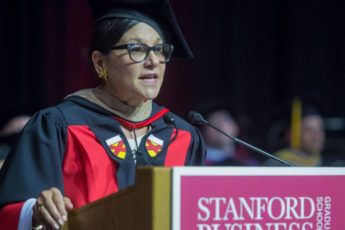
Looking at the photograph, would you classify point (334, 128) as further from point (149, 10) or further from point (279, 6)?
point (149, 10)

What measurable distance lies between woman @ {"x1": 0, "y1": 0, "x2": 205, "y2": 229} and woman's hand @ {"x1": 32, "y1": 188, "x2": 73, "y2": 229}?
0.79 feet

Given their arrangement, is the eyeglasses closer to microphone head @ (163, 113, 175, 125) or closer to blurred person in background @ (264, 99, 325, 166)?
microphone head @ (163, 113, 175, 125)

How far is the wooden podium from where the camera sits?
1.46 metres

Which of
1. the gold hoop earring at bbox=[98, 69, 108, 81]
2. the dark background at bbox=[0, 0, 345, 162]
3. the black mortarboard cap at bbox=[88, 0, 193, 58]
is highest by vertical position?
the dark background at bbox=[0, 0, 345, 162]

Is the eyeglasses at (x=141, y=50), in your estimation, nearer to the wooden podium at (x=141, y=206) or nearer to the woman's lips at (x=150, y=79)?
the woman's lips at (x=150, y=79)

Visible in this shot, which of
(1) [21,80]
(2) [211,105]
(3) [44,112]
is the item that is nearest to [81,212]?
(3) [44,112]

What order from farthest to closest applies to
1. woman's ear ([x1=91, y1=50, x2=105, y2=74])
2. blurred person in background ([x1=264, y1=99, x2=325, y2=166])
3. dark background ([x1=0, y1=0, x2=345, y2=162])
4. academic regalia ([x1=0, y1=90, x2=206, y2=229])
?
dark background ([x1=0, y1=0, x2=345, y2=162]) < blurred person in background ([x1=264, y1=99, x2=325, y2=166]) < woman's ear ([x1=91, y1=50, x2=105, y2=74]) < academic regalia ([x1=0, y1=90, x2=206, y2=229])

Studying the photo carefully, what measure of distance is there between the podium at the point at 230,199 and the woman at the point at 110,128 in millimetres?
559

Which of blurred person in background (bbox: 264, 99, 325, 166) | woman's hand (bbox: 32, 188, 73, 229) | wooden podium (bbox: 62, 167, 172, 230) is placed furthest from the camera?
blurred person in background (bbox: 264, 99, 325, 166)

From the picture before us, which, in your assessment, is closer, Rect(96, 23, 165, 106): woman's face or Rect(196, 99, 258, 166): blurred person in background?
Rect(96, 23, 165, 106): woman's face

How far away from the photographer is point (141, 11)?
247cm

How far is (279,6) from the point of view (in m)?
6.55

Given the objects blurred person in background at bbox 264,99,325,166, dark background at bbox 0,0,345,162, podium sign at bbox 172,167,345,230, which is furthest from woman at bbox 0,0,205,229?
blurred person in background at bbox 264,99,325,166

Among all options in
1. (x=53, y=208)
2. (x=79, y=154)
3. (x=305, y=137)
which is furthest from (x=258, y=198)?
(x=305, y=137)
